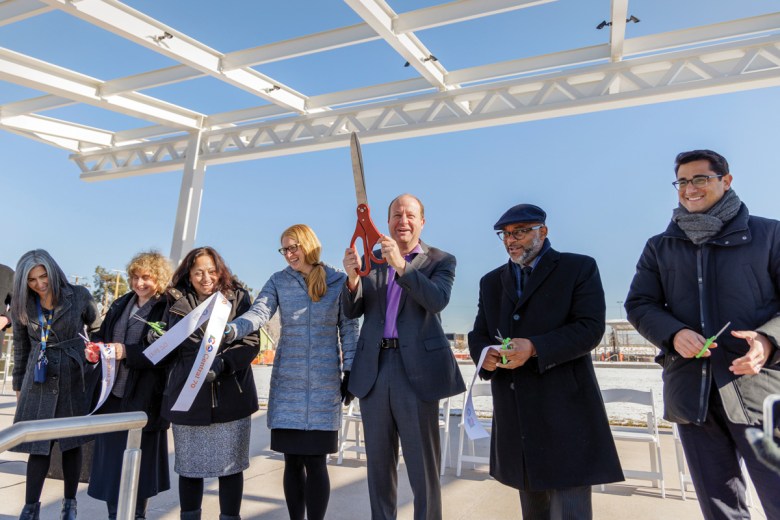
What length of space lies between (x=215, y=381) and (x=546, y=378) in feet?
4.96

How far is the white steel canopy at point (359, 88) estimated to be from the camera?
4992 mm

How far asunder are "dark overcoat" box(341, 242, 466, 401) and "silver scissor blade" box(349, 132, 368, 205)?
349mm

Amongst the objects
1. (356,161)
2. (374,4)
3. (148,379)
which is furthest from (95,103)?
(356,161)

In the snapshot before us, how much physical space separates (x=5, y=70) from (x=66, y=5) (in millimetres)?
1749

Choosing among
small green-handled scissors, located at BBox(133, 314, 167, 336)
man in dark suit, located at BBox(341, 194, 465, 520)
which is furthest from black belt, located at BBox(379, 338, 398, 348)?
small green-handled scissors, located at BBox(133, 314, 167, 336)

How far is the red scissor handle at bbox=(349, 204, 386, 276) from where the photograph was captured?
2.33 meters

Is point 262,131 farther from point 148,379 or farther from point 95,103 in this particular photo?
point 148,379

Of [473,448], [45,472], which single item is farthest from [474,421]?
[473,448]

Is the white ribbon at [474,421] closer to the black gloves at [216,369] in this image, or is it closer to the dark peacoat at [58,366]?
the black gloves at [216,369]

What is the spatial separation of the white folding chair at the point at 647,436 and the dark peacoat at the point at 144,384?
9.05ft

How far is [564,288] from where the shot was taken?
2143mm

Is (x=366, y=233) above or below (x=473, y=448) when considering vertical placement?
above

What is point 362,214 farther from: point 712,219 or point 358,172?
point 712,219

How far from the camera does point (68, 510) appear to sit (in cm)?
302
